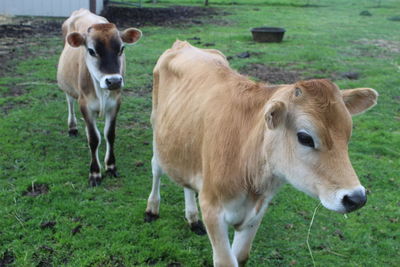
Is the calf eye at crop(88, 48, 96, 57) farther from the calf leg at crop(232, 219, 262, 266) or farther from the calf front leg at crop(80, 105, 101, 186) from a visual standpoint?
the calf leg at crop(232, 219, 262, 266)

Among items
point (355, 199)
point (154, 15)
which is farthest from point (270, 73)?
point (154, 15)

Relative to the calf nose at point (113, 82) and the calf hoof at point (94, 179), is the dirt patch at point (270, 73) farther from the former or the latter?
the calf hoof at point (94, 179)

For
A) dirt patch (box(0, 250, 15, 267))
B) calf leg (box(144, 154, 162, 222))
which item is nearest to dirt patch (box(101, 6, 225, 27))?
calf leg (box(144, 154, 162, 222))

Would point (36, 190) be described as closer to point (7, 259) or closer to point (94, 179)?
point (94, 179)

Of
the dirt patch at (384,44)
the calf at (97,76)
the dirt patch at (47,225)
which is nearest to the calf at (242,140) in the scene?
the calf at (97,76)

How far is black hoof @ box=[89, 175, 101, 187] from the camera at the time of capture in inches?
209

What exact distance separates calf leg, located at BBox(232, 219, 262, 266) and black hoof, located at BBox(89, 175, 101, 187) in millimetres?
2275

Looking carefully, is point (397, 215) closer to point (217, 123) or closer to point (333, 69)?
point (217, 123)

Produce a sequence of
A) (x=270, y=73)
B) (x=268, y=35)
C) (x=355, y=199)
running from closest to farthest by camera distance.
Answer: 1. (x=355, y=199)
2. (x=270, y=73)
3. (x=268, y=35)

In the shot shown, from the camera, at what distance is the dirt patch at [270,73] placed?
9.61 metres

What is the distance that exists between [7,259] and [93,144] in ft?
6.10

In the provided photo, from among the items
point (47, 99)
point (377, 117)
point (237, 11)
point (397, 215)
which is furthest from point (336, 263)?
point (237, 11)

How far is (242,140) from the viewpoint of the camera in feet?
10.2

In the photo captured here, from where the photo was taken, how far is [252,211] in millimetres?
3154
